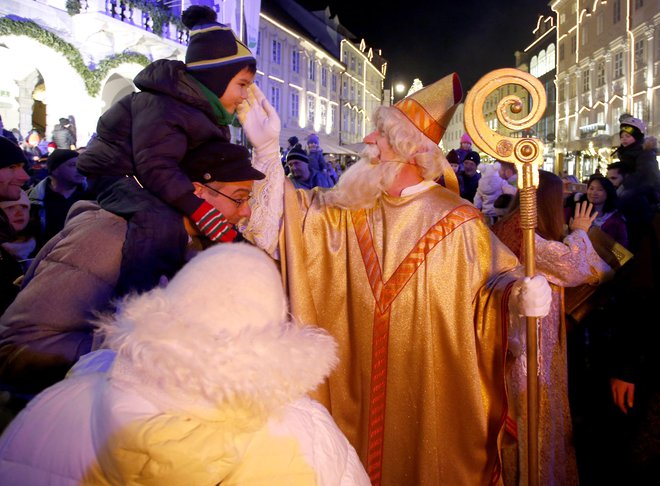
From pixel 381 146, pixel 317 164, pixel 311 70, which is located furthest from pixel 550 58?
pixel 381 146

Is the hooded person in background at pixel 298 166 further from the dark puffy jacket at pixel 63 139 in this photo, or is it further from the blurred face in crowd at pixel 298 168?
the dark puffy jacket at pixel 63 139

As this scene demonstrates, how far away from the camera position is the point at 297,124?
3953cm

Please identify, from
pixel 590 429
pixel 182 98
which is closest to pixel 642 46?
pixel 590 429

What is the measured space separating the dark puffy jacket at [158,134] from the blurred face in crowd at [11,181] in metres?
1.43

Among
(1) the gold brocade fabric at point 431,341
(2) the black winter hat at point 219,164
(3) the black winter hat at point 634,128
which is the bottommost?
(1) the gold brocade fabric at point 431,341

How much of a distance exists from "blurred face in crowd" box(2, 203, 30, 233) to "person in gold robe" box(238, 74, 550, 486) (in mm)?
1868

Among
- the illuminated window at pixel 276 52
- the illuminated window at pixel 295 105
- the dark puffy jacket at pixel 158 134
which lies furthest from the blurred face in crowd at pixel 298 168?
the illuminated window at pixel 295 105

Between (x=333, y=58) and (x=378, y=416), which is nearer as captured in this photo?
(x=378, y=416)

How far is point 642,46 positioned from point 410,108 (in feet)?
119

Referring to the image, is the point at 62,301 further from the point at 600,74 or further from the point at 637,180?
the point at 600,74

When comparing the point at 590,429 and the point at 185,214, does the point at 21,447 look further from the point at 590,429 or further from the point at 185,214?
the point at 590,429

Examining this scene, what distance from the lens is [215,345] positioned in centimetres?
113

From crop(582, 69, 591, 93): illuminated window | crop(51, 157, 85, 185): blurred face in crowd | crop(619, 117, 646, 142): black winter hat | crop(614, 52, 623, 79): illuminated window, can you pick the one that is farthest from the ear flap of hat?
crop(582, 69, 591, 93): illuminated window

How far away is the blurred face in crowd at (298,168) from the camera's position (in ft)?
26.1
